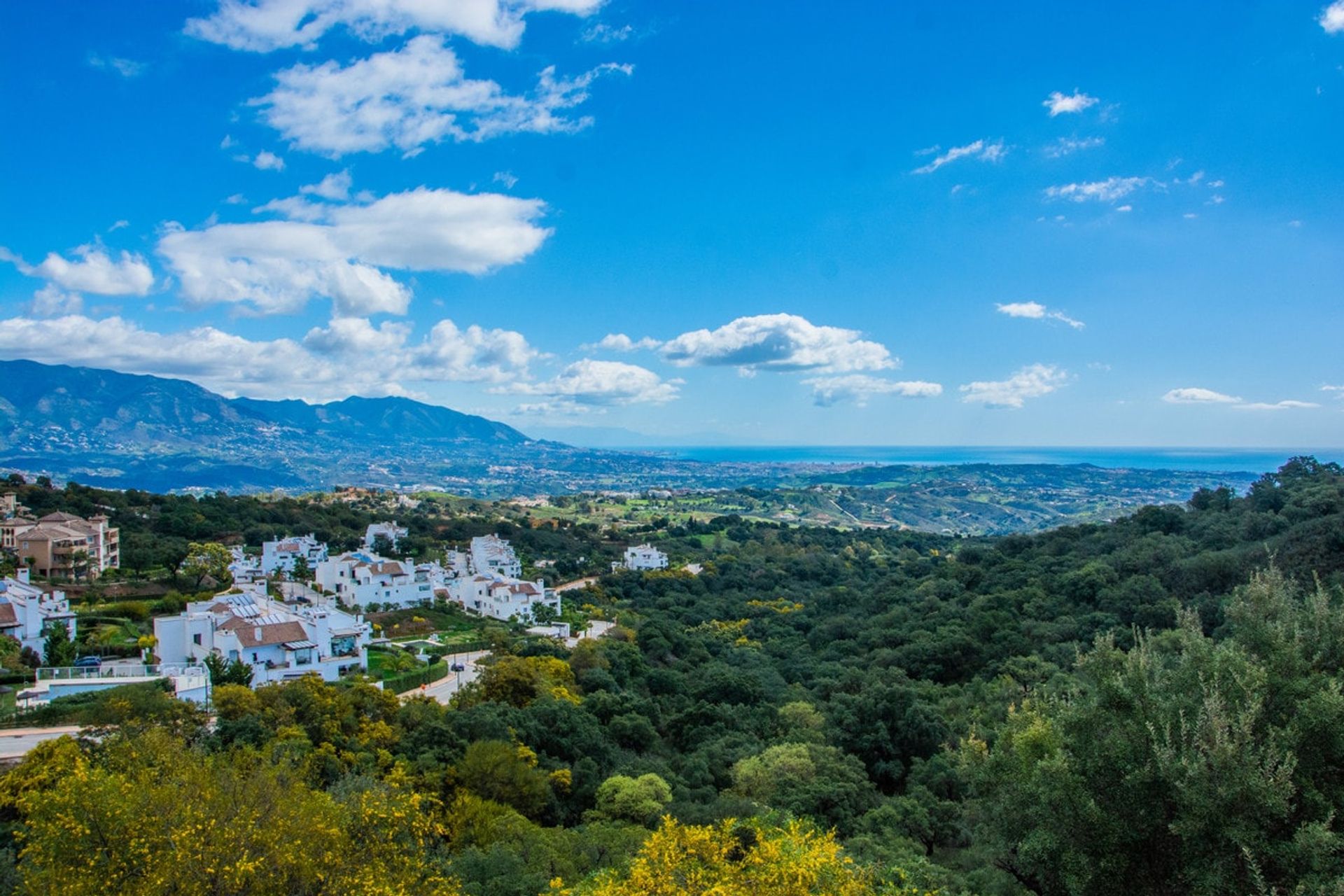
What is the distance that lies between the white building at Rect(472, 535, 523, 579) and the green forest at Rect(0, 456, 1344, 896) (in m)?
7.41

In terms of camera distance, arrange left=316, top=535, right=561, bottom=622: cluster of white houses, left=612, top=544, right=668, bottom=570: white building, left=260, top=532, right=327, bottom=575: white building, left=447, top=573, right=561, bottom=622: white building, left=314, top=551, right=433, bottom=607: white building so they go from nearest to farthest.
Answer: left=314, top=551, right=433, bottom=607: white building, left=316, top=535, right=561, bottom=622: cluster of white houses, left=447, top=573, right=561, bottom=622: white building, left=260, top=532, right=327, bottom=575: white building, left=612, top=544, right=668, bottom=570: white building

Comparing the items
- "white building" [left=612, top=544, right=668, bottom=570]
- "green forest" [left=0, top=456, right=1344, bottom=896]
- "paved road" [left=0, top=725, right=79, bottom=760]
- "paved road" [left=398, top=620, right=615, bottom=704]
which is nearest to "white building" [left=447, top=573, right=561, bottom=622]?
"green forest" [left=0, top=456, right=1344, bottom=896]

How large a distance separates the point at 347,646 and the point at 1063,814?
82.8ft

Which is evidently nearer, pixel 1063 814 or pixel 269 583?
pixel 1063 814

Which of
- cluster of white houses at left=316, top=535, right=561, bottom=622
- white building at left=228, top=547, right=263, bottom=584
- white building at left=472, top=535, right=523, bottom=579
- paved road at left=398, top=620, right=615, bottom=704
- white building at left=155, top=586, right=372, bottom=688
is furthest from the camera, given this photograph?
white building at left=472, top=535, right=523, bottom=579

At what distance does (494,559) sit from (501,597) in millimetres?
10214

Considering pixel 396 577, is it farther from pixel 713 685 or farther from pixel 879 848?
pixel 879 848

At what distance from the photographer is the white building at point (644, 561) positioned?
62062 mm

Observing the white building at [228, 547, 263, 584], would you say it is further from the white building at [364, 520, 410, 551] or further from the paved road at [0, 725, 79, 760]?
the paved road at [0, 725, 79, 760]

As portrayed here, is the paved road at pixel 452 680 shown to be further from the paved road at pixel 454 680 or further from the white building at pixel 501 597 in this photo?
the white building at pixel 501 597

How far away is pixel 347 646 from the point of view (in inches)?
1117

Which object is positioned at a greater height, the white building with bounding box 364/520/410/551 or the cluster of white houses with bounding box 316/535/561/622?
the white building with bounding box 364/520/410/551

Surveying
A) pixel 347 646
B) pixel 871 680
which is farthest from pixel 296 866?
pixel 871 680

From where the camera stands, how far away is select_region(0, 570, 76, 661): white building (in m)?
24.5
